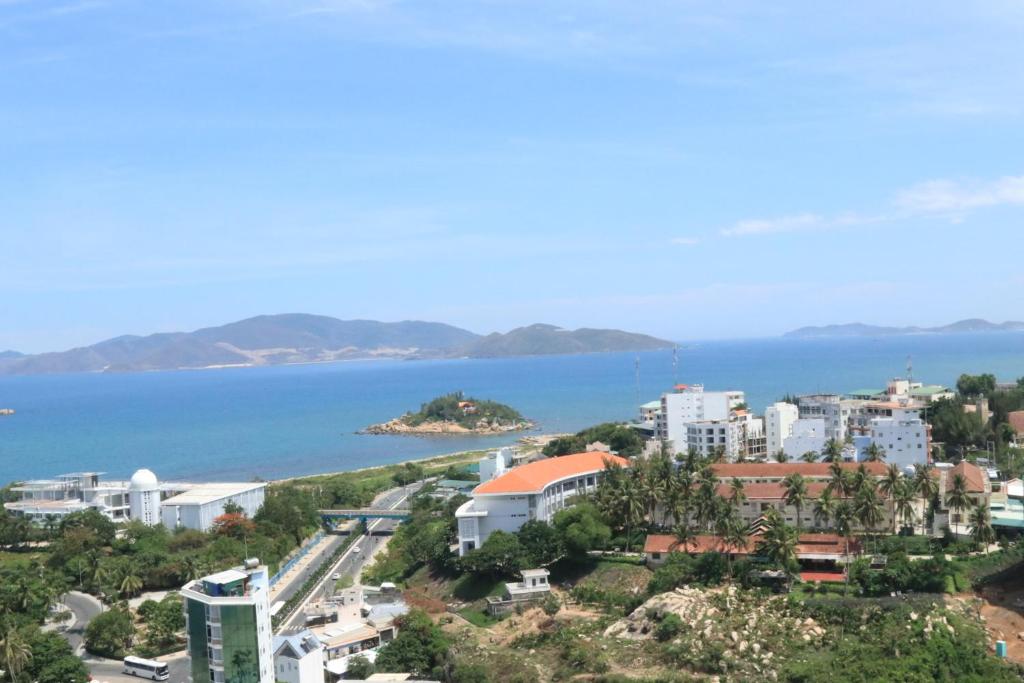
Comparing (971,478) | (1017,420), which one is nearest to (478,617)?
(971,478)

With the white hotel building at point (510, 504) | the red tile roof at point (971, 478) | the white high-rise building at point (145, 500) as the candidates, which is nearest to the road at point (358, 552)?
the white hotel building at point (510, 504)

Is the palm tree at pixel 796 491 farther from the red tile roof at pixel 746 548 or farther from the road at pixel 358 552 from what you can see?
the road at pixel 358 552

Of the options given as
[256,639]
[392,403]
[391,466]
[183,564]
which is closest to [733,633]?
[256,639]

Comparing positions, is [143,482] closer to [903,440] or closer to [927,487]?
[927,487]

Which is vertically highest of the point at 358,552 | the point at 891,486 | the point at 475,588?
the point at 891,486

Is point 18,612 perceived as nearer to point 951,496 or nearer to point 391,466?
point 951,496

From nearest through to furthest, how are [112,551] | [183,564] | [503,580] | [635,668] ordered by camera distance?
[635,668] < [503,580] < [183,564] < [112,551]

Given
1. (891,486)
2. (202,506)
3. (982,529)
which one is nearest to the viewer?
(982,529)
